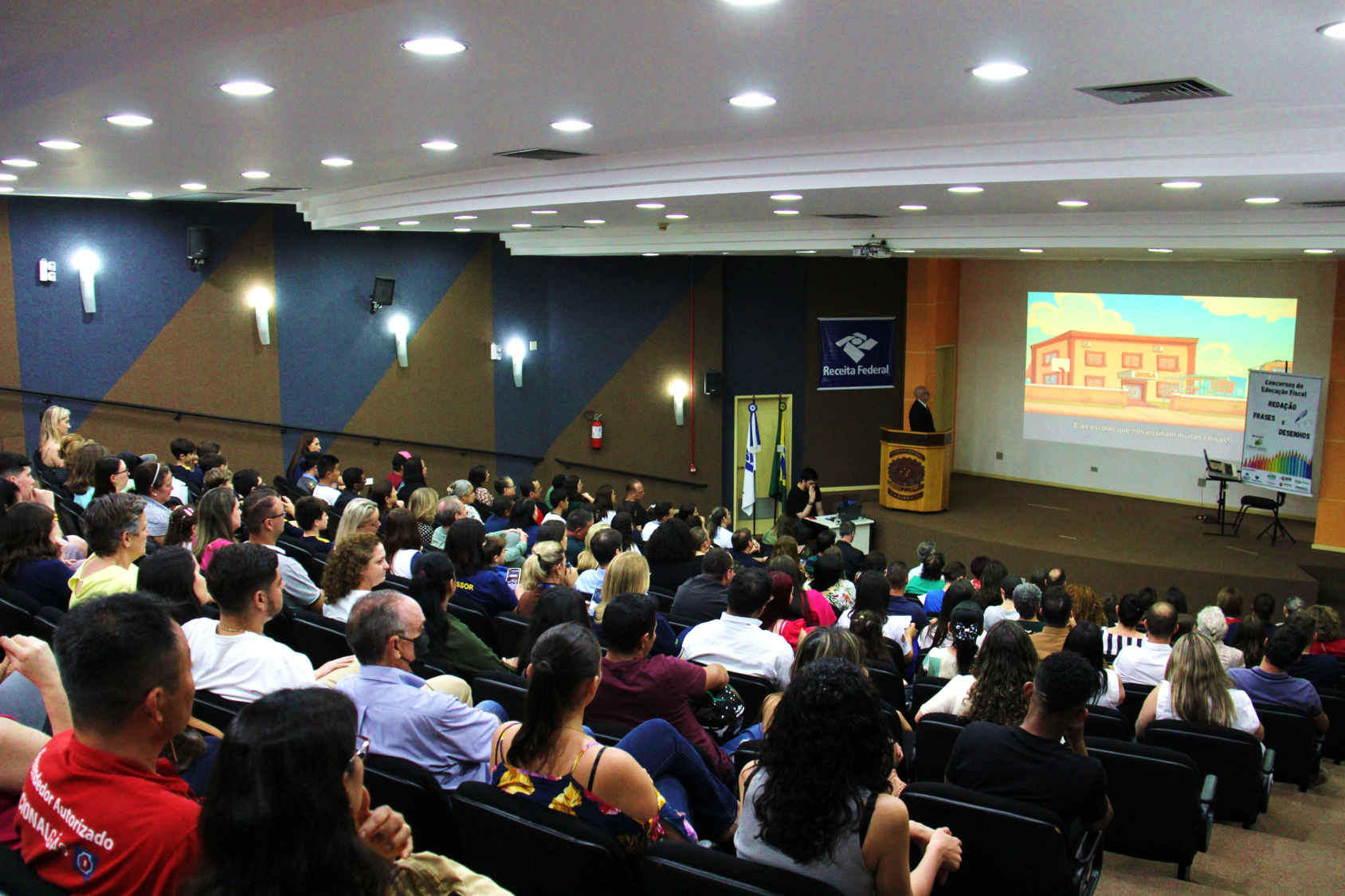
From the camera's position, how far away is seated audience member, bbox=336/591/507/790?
2836 mm

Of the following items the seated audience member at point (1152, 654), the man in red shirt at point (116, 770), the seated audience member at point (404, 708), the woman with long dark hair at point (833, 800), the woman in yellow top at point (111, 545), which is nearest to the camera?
the man in red shirt at point (116, 770)

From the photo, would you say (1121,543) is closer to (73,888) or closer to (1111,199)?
(1111,199)

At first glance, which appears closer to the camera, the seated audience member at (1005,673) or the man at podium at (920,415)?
the seated audience member at (1005,673)

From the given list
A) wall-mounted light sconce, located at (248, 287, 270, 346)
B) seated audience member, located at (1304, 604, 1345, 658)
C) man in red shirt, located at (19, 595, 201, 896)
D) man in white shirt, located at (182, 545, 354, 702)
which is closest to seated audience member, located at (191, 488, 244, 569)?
man in white shirt, located at (182, 545, 354, 702)

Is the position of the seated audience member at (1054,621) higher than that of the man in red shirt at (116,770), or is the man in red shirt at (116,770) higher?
the man in red shirt at (116,770)

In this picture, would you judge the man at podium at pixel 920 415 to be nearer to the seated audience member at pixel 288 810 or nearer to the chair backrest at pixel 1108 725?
the chair backrest at pixel 1108 725

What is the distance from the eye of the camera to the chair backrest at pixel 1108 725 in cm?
414

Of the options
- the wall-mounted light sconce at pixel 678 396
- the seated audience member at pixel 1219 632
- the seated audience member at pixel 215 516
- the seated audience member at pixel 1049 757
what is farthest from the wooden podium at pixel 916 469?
the seated audience member at pixel 1049 757

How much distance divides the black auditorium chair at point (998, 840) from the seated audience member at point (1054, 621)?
233 cm

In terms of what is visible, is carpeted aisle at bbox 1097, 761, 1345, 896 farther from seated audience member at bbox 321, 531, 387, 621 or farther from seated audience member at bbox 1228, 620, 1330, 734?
seated audience member at bbox 321, 531, 387, 621

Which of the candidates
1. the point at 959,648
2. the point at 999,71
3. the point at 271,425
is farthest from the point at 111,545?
the point at 271,425

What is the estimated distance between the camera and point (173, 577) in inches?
140

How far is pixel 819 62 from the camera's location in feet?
11.6

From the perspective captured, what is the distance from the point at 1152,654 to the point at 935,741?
88.9 inches
